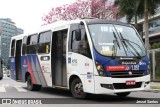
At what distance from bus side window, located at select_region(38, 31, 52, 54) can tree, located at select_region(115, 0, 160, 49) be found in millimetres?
18516

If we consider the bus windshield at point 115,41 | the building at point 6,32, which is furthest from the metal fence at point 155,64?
the building at point 6,32

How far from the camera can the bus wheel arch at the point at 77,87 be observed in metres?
13.0

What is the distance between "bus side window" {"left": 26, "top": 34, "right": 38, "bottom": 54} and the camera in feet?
56.3

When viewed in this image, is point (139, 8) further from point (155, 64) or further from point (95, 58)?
point (95, 58)

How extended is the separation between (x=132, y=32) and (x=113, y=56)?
5.45 feet

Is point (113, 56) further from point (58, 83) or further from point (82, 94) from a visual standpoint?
point (58, 83)

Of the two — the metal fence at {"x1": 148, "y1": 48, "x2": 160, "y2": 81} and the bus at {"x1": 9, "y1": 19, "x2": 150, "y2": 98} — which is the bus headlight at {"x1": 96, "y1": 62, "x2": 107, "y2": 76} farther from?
the metal fence at {"x1": 148, "y1": 48, "x2": 160, "y2": 81}

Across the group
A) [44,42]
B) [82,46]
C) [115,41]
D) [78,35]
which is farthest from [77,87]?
[44,42]

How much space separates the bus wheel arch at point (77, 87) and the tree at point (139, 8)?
68.3 ft

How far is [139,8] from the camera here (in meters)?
35.1

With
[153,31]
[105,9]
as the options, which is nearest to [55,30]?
[105,9]

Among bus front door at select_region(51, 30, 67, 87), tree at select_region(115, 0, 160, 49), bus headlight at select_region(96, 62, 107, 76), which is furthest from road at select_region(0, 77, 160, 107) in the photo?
tree at select_region(115, 0, 160, 49)

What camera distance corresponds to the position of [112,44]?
12523mm

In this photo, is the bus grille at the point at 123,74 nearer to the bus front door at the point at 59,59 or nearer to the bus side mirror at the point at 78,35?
the bus side mirror at the point at 78,35
